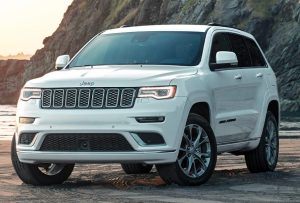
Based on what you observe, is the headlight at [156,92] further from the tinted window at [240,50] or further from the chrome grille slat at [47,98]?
the tinted window at [240,50]

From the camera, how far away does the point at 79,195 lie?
27.9 ft

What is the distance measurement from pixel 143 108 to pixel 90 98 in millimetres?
568

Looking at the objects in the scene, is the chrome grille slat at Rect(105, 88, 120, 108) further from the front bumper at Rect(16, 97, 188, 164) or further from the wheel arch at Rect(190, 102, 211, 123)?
the wheel arch at Rect(190, 102, 211, 123)

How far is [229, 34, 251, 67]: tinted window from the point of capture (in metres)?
11.1

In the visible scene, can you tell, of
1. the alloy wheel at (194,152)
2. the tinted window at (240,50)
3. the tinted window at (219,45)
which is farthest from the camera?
the tinted window at (240,50)

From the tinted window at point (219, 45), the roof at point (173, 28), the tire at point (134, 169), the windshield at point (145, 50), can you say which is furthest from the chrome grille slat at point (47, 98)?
the tire at point (134, 169)

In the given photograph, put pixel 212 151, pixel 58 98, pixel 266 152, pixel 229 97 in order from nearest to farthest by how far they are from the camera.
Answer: pixel 58 98 < pixel 212 151 < pixel 229 97 < pixel 266 152

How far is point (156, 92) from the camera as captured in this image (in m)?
8.88

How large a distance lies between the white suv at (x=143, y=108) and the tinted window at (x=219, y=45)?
0.01m

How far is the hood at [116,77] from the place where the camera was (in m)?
8.91

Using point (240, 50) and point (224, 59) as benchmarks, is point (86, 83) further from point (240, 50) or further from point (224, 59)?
point (240, 50)

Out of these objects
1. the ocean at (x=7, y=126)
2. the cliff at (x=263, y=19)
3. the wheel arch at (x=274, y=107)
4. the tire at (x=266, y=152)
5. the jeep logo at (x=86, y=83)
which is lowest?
the cliff at (x=263, y=19)

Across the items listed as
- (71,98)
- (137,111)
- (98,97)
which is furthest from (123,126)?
(71,98)

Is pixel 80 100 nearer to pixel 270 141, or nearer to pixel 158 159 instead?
pixel 158 159
